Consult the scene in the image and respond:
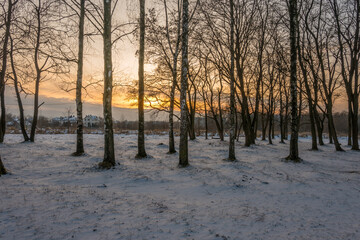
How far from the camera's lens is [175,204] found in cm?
420

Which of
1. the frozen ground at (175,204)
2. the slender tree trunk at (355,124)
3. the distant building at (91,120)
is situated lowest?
the frozen ground at (175,204)

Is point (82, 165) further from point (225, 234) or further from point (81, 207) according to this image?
point (225, 234)

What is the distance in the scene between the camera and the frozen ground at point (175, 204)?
3.01 m

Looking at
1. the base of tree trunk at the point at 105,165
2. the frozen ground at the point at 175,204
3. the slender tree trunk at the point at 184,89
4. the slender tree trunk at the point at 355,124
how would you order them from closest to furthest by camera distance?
the frozen ground at the point at 175,204
the base of tree trunk at the point at 105,165
the slender tree trunk at the point at 184,89
the slender tree trunk at the point at 355,124

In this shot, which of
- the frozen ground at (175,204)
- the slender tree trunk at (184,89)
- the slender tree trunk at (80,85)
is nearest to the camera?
the frozen ground at (175,204)

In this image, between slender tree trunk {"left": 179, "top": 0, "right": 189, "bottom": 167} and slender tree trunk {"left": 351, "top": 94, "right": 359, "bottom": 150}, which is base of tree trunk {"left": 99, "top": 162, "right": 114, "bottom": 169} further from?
slender tree trunk {"left": 351, "top": 94, "right": 359, "bottom": 150}

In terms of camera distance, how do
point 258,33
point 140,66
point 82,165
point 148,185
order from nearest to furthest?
point 148,185 → point 82,165 → point 140,66 → point 258,33

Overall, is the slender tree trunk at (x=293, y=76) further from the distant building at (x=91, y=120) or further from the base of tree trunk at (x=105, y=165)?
the distant building at (x=91, y=120)

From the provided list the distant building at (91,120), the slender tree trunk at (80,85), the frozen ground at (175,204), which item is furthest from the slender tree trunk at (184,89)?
the distant building at (91,120)

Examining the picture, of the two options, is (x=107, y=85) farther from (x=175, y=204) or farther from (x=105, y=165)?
(x=175, y=204)

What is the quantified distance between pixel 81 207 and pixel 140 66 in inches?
302

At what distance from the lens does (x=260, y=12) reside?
14938 millimetres

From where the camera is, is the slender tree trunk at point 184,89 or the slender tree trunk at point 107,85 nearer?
the slender tree trunk at point 107,85

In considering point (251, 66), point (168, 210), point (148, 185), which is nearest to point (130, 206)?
point (168, 210)
